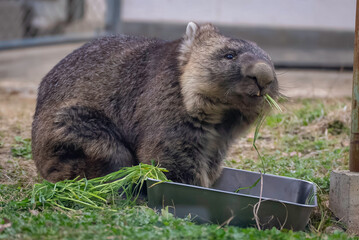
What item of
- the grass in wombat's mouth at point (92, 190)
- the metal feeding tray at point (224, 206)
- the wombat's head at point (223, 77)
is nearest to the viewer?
the metal feeding tray at point (224, 206)

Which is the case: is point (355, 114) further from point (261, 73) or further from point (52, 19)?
point (52, 19)

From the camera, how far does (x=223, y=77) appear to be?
436 cm

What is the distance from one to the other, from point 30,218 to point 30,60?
803 centimetres

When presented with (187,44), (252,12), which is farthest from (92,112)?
(252,12)

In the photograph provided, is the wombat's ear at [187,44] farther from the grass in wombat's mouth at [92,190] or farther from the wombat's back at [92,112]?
the grass in wombat's mouth at [92,190]

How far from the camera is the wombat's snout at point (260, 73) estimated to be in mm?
4129

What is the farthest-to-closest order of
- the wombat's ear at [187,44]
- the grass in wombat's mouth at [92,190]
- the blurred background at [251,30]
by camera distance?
the blurred background at [251,30]
the wombat's ear at [187,44]
the grass in wombat's mouth at [92,190]

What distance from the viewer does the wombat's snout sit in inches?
163

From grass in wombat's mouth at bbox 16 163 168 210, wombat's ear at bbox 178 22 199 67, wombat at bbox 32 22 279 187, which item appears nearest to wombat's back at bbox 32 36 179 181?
wombat at bbox 32 22 279 187

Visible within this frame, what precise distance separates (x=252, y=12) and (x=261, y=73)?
7.22 metres

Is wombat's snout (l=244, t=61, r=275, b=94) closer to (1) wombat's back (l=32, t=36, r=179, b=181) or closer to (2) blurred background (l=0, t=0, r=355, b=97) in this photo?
(1) wombat's back (l=32, t=36, r=179, b=181)

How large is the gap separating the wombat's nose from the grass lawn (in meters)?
0.71

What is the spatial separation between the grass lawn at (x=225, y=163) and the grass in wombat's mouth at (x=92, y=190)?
0.27ft

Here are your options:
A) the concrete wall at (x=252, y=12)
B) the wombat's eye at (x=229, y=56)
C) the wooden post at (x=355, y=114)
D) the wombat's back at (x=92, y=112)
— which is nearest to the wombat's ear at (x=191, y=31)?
the wombat's back at (x=92, y=112)
